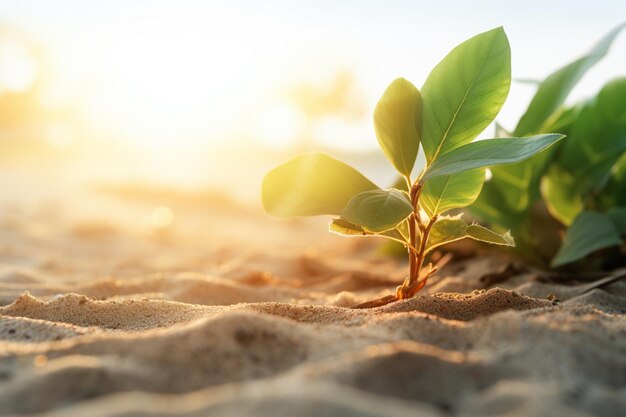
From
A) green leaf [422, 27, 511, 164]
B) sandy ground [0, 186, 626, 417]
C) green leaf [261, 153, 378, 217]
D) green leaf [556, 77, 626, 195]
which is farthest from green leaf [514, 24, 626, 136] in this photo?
green leaf [261, 153, 378, 217]

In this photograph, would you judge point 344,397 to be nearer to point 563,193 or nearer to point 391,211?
point 391,211

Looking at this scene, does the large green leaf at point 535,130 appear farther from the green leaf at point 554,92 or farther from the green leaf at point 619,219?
the green leaf at point 619,219

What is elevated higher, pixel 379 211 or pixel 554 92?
pixel 554 92

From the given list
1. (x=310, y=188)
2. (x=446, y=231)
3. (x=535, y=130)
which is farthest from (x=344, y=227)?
(x=535, y=130)

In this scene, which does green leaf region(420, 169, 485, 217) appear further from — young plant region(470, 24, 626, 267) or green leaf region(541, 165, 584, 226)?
green leaf region(541, 165, 584, 226)

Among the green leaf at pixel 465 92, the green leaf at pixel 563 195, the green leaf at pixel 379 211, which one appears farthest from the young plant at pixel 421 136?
the green leaf at pixel 563 195

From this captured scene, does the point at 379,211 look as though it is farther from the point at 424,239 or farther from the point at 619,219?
the point at 619,219
